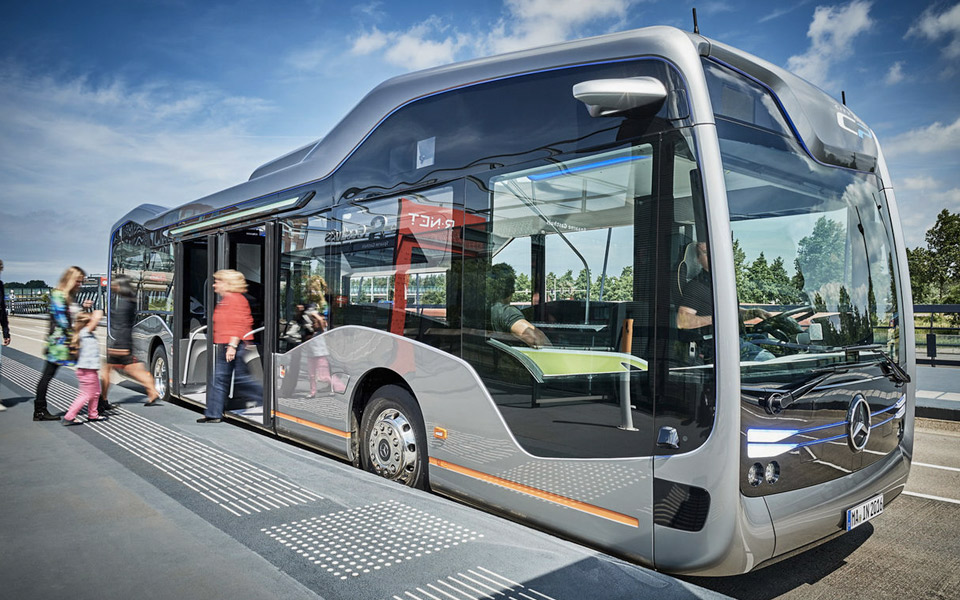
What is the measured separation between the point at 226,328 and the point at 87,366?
1461 mm

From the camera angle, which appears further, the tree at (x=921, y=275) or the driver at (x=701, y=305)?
the tree at (x=921, y=275)

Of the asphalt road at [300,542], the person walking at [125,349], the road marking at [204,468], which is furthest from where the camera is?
the person walking at [125,349]

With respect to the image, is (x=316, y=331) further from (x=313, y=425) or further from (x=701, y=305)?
(x=701, y=305)

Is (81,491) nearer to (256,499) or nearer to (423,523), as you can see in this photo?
(256,499)

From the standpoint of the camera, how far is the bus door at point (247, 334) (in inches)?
308

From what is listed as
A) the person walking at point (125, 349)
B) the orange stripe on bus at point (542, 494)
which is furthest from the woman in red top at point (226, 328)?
the orange stripe on bus at point (542, 494)

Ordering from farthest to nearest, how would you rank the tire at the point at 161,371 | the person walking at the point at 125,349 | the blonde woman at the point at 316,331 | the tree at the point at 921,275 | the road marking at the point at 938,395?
the tree at the point at 921,275 < the road marking at the point at 938,395 < the tire at the point at 161,371 < the person walking at the point at 125,349 < the blonde woman at the point at 316,331

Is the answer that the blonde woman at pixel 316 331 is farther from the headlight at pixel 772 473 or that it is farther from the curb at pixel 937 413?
the curb at pixel 937 413

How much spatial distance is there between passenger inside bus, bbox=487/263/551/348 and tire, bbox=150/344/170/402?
6880 mm

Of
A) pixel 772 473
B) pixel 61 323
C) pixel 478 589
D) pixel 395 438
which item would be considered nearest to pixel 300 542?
pixel 478 589

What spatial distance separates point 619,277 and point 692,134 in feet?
2.67

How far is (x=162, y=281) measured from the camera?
955 cm

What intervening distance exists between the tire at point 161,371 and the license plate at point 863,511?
8.65 m

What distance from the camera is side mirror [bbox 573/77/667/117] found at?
3369 millimetres
